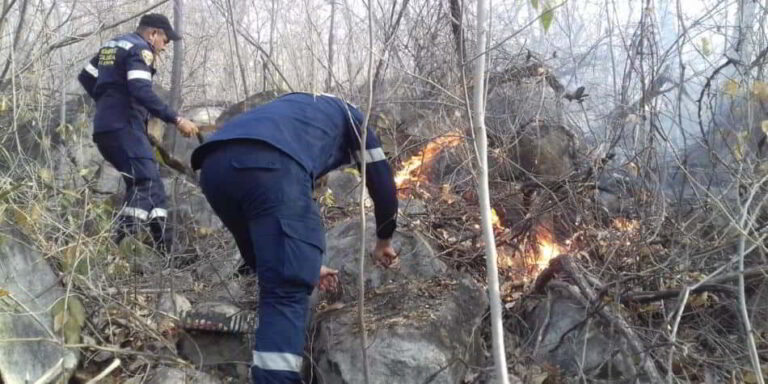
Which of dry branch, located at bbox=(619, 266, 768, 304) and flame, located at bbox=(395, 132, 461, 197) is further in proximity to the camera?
flame, located at bbox=(395, 132, 461, 197)

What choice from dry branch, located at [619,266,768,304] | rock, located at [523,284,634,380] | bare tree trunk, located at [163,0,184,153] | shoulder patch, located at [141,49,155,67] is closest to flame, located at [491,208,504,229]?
rock, located at [523,284,634,380]

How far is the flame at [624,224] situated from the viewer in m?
3.82

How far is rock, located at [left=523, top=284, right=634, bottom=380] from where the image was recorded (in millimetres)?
3008

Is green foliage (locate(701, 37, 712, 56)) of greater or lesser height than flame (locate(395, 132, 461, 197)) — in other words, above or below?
above

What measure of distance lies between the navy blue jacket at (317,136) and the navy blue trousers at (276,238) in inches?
2.6

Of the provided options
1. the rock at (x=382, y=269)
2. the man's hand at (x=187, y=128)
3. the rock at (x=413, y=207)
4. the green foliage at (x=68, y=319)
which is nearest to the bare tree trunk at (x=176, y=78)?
the man's hand at (x=187, y=128)

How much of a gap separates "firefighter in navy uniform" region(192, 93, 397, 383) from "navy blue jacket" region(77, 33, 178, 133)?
2.02 metres

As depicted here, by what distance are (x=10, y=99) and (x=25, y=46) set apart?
18.4 inches

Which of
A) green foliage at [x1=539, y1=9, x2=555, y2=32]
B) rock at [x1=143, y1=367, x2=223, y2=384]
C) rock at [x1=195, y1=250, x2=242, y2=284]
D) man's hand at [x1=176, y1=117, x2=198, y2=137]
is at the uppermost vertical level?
man's hand at [x1=176, y1=117, x2=198, y2=137]

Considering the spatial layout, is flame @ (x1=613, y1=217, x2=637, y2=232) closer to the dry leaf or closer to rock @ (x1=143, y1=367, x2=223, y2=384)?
the dry leaf

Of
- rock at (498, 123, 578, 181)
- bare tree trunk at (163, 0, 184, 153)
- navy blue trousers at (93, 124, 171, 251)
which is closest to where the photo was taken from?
navy blue trousers at (93, 124, 171, 251)

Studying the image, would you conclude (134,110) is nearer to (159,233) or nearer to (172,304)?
(159,233)

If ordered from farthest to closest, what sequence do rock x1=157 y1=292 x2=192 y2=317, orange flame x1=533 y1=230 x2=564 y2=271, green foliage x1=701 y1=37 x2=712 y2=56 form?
orange flame x1=533 y1=230 x2=564 y2=271 < green foliage x1=701 y1=37 x2=712 y2=56 < rock x1=157 y1=292 x2=192 y2=317

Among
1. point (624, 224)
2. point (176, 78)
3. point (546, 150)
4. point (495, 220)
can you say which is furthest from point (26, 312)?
point (176, 78)
